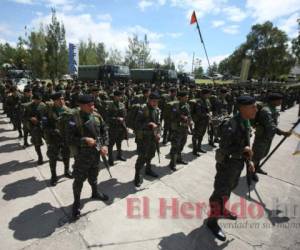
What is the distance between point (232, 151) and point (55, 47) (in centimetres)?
2575

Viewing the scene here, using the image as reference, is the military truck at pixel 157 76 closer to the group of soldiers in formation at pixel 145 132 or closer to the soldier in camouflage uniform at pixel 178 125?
the group of soldiers in formation at pixel 145 132

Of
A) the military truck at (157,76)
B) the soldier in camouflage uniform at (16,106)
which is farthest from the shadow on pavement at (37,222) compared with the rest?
the military truck at (157,76)

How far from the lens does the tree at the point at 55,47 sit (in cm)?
2423

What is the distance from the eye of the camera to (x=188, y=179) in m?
5.52

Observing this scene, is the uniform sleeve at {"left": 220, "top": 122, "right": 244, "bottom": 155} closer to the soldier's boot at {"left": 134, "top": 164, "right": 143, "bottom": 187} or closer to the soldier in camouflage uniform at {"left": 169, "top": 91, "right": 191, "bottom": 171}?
the soldier's boot at {"left": 134, "top": 164, "right": 143, "bottom": 187}

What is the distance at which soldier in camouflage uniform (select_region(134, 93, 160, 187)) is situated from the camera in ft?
16.3

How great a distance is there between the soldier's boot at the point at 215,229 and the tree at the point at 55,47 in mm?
24950

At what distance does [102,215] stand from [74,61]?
20980 millimetres

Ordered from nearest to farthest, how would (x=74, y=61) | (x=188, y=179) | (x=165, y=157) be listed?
1. (x=188, y=179)
2. (x=165, y=157)
3. (x=74, y=61)

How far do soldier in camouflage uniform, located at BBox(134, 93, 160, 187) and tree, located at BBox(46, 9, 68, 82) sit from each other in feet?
75.0

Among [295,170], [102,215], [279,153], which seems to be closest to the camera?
[102,215]

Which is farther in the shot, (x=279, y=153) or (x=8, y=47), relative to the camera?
(x=8, y=47)

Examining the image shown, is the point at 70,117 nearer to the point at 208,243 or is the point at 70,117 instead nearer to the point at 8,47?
the point at 208,243

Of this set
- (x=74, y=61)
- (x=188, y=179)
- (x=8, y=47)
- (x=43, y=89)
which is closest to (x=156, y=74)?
(x=74, y=61)
